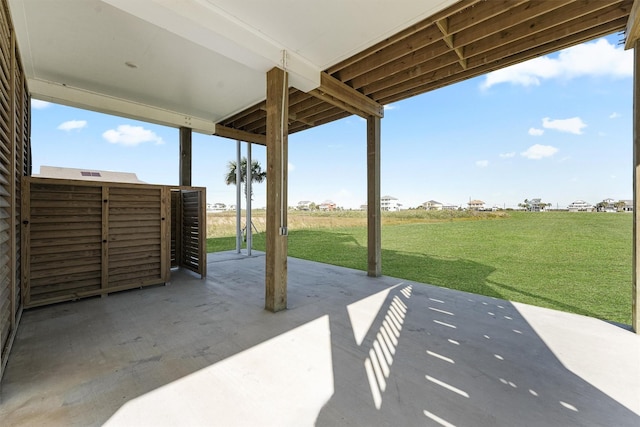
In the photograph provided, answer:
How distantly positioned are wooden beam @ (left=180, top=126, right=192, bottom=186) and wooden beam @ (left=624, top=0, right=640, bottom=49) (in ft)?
20.4

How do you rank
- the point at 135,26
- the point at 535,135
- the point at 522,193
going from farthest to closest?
the point at 522,193
the point at 535,135
the point at 135,26

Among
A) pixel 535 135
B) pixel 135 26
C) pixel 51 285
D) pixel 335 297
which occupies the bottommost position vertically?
pixel 335 297

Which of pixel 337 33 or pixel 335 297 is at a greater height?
pixel 337 33

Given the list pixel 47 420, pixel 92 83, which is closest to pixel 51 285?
pixel 47 420

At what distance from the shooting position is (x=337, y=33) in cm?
269

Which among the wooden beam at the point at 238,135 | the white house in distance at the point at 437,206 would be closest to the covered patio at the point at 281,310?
the wooden beam at the point at 238,135

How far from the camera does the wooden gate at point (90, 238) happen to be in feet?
9.94

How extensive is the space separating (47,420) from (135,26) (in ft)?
10.8

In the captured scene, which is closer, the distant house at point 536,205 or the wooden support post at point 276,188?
the wooden support post at point 276,188

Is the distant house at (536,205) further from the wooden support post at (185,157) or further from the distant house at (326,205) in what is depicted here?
the wooden support post at (185,157)

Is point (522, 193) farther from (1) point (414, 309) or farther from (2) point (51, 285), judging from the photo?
(2) point (51, 285)

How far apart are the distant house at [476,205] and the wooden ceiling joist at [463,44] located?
9.96 meters

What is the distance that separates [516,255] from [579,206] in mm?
4828

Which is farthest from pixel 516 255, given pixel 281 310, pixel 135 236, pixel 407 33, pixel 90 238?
pixel 90 238
